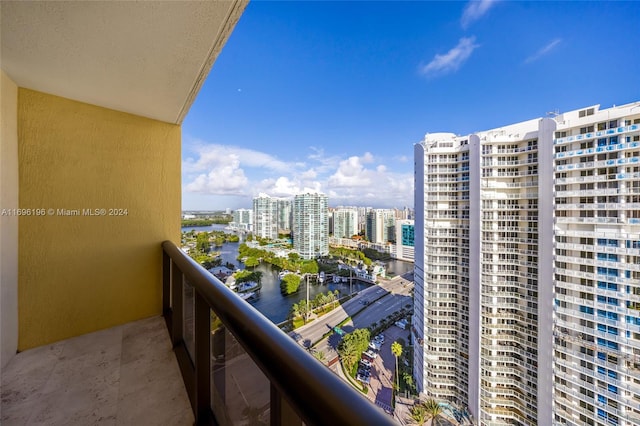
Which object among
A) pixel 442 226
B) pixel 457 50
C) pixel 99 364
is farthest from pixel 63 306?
pixel 457 50

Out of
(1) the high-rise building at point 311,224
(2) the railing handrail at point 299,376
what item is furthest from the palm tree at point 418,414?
(2) the railing handrail at point 299,376

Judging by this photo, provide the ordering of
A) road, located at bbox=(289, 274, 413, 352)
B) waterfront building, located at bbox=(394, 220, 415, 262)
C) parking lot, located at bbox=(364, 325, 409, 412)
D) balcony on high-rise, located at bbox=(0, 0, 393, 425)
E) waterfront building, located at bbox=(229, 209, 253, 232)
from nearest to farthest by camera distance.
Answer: balcony on high-rise, located at bbox=(0, 0, 393, 425)
waterfront building, located at bbox=(229, 209, 253, 232)
parking lot, located at bbox=(364, 325, 409, 412)
road, located at bbox=(289, 274, 413, 352)
waterfront building, located at bbox=(394, 220, 415, 262)

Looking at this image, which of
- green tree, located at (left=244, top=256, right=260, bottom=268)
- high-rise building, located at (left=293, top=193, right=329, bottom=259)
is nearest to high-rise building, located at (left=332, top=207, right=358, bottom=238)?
high-rise building, located at (left=293, top=193, right=329, bottom=259)

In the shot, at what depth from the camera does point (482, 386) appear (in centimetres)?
629

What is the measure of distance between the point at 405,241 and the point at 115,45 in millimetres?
10029

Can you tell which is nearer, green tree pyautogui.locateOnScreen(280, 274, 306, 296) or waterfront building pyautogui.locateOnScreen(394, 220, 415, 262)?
green tree pyautogui.locateOnScreen(280, 274, 306, 296)

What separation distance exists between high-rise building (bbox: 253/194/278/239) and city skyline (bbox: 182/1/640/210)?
0.39 metres

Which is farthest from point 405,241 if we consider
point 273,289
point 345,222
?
point 273,289

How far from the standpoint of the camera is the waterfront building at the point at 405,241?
934 cm

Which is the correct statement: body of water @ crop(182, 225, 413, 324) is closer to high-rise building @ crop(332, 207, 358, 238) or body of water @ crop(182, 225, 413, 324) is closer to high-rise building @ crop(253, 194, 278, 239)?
high-rise building @ crop(253, 194, 278, 239)

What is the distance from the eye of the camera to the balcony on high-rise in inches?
32.3

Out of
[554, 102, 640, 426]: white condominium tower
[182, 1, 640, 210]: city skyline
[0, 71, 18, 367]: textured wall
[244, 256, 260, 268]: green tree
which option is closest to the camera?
[0, 71, 18, 367]: textured wall

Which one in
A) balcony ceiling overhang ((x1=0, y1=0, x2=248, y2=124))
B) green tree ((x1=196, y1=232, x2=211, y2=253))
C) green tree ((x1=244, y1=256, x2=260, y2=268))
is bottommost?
green tree ((x1=244, y1=256, x2=260, y2=268))

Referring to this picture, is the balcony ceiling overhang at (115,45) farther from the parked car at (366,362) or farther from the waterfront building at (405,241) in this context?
the waterfront building at (405,241)
